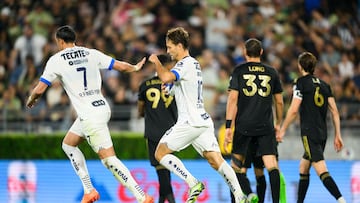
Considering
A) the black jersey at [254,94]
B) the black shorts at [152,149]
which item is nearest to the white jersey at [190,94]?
the black jersey at [254,94]

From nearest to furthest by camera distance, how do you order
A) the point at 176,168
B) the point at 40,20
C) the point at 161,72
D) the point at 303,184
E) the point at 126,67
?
the point at 161,72
the point at 176,168
the point at 126,67
the point at 303,184
the point at 40,20

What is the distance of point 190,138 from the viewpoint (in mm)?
12141

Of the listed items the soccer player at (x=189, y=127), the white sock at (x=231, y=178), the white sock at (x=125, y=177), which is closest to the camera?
the soccer player at (x=189, y=127)

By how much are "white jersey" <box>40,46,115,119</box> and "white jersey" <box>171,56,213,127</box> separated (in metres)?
1.12

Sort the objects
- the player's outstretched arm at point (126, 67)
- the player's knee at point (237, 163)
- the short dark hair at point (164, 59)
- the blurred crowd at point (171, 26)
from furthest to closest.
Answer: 1. the blurred crowd at point (171, 26)
2. the short dark hair at point (164, 59)
3. the player's knee at point (237, 163)
4. the player's outstretched arm at point (126, 67)

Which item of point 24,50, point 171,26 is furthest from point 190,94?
point 24,50

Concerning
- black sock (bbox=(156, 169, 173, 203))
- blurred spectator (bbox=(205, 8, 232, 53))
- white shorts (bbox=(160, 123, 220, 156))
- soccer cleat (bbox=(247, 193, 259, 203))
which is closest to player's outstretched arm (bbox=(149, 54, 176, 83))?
white shorts (bbox=(160, 123, 220, 156))

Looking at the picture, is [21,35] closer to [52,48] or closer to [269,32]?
[52,48]

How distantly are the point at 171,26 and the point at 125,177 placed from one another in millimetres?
10403

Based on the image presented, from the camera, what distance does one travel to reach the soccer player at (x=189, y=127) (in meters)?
12.0

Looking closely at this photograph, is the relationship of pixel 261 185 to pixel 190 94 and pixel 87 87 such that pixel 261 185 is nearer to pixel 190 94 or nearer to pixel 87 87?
pixel 190 94

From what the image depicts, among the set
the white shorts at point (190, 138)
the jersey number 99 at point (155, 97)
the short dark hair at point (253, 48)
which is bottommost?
the white shorts at point (190, 138)

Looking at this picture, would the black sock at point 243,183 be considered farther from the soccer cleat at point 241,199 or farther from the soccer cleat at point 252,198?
the soccer cleat at point 241,199

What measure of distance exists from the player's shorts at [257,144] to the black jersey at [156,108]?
1.23 meters
